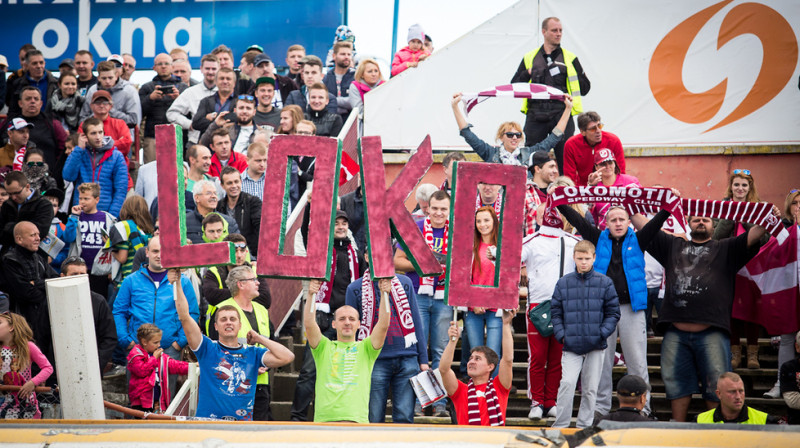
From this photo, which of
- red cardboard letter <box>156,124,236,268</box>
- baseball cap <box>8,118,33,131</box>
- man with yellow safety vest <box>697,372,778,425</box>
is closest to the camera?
red cardboard letter <box>156,124,236,268</box>

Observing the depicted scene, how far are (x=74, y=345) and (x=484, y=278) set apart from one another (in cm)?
391

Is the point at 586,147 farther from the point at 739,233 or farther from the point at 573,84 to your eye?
the point at 739,233

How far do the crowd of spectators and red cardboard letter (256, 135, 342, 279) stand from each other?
0.34 metres

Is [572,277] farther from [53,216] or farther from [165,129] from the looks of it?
[53,216]

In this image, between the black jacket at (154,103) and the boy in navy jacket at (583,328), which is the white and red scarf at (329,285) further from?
the black jacket at (154,103)

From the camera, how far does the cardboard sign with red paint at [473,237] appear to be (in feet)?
22.4

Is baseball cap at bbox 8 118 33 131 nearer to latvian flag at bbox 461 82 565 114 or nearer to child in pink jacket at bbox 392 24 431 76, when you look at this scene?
child in pink jacket at bbox 392 24 431 76

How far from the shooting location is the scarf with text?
837cm

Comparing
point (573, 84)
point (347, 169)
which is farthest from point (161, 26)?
point (573, 84)

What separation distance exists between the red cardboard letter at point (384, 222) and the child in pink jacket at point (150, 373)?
2.60m

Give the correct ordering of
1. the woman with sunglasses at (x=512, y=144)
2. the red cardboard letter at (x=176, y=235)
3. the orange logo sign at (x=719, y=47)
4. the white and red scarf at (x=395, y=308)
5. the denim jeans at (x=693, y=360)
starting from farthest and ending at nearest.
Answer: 1. the orange logo sign at (x=719, y=47)
2. the woman with sunglasses at (x=512, y=144)
3. the denim jeans at (x=693, y=360)
4. the white and red scarf at (x=395, y=308)
5. the red cardboard letter at (x=176, y=235)

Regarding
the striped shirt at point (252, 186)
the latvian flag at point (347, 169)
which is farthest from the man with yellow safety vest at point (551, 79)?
the striped shirt at point (252, 186)

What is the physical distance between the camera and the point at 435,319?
9367 millimetres

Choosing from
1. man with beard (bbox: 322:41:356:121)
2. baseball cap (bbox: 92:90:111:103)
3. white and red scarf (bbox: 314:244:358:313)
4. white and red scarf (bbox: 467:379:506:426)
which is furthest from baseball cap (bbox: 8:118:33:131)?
white and red scarf (bbox: 467:379:506:426)
